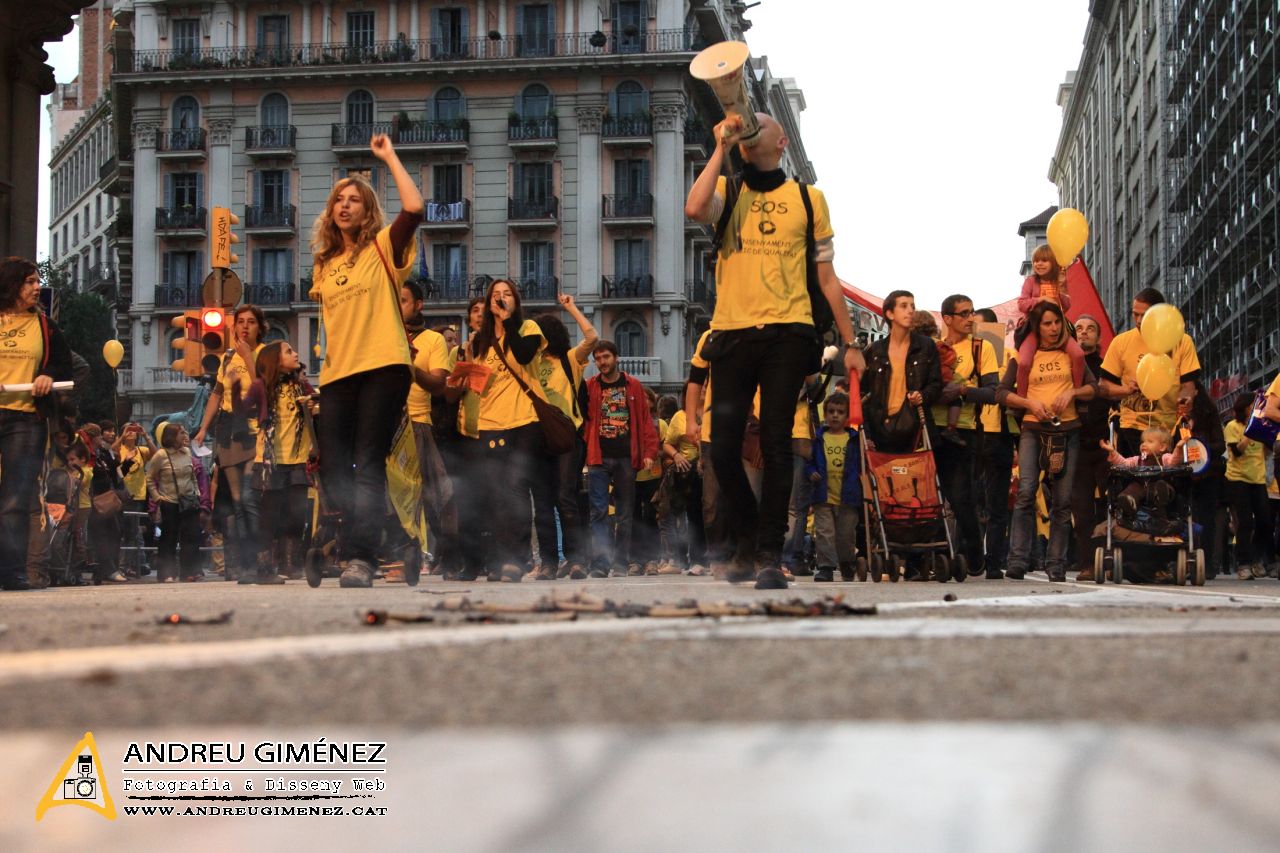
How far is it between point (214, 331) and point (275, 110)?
48253mm

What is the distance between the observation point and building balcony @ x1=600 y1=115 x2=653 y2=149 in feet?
199

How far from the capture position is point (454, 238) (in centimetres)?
6228

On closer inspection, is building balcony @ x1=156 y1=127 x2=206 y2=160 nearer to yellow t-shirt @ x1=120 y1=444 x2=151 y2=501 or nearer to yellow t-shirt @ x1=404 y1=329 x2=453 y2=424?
yellow t-shirt @ x1=120 y1=444 x2=151 y2=501

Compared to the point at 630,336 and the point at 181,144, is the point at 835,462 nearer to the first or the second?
the point at 630,336

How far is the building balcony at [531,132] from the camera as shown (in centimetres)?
6112

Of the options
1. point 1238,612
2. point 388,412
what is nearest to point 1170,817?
point 1238,612

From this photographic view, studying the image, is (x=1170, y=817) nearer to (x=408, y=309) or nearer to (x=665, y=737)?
(x=665, y=737)

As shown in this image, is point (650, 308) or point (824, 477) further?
point (650, 308)

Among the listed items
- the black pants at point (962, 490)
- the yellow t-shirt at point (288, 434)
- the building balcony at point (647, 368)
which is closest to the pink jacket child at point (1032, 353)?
the black pants at point (962, 490)

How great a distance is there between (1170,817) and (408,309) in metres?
8.65

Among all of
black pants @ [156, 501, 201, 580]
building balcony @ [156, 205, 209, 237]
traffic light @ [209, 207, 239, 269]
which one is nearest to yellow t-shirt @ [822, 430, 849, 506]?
black pants @ [156, 501, 201, 580]

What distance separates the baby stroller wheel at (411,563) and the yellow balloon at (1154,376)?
527 centimetres

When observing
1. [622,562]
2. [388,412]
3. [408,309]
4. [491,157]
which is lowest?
[622,562]

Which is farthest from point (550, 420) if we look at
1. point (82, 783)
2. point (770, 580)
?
point (82, 783)
